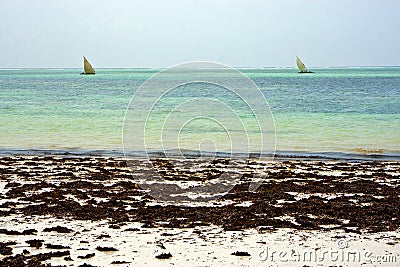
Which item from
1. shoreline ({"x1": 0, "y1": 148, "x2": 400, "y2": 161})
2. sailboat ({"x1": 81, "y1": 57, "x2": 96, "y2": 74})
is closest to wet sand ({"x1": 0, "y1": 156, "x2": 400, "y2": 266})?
shoreline ({"x1": 0, "y1": 148, "x2": 400, "y2": 161})

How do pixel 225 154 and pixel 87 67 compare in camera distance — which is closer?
pixel 225 154

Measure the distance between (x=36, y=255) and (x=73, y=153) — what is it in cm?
1169

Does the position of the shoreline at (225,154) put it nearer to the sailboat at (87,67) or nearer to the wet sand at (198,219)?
the wet sand at (198,219)

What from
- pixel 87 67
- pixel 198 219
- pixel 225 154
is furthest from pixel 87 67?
pixel 198 219

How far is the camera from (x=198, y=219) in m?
9.20

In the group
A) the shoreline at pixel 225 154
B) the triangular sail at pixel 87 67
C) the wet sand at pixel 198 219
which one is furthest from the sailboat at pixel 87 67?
the wet sand at pixel 198 219

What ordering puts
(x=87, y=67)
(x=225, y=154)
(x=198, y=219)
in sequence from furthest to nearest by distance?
1. (x=87, y=67)
2. (x=225, y=154)
3. (x=198, y=219)

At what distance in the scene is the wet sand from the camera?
23.9ft

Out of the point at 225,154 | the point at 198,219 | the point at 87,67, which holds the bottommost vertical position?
the point at 225,154

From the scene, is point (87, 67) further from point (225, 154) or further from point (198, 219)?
point (198, 219)

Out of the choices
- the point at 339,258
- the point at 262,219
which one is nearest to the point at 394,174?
the point at 262,219

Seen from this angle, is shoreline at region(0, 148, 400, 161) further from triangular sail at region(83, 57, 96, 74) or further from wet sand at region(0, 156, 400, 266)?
triangular sail at region(83, 57, 96, 74)

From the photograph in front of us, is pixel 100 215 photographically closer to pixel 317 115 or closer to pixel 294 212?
pixel 294 212

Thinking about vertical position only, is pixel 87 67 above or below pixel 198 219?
above
